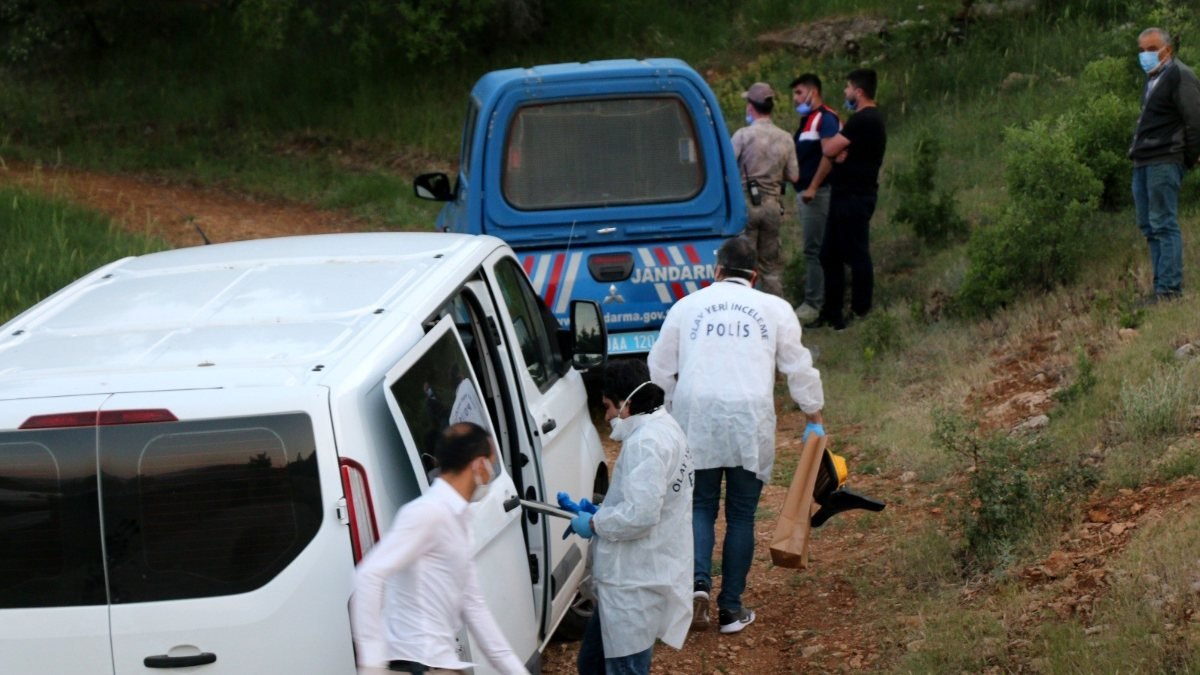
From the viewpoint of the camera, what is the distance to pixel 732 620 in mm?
6293

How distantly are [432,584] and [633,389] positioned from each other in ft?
4.43

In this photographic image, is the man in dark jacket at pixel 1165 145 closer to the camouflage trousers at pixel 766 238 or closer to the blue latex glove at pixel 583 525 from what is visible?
the camouflage trousers at pixel 766 238

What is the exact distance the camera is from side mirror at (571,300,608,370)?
6.33 meters

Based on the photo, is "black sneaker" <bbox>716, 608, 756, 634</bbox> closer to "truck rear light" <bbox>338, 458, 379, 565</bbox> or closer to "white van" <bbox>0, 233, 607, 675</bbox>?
"white van" <bbox>0, 233, 607, 675</bbox>

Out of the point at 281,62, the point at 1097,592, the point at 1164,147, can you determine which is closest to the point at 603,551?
the point at 1097,592

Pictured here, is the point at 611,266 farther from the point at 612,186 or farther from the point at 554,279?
the point at 612,186

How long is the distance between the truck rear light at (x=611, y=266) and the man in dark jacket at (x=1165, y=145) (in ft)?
10.1

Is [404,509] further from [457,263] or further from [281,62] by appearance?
[281,62]

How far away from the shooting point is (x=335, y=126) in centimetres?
2047

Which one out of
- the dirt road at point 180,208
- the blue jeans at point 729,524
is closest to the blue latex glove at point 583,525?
the blue jeans at point 729,524

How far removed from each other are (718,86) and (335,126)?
5333 mm

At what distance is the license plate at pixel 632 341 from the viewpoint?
354 inches

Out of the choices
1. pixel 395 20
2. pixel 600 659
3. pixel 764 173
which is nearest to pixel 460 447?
pixel 600 659

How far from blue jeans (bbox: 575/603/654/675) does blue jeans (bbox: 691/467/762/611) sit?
96 centimetres
